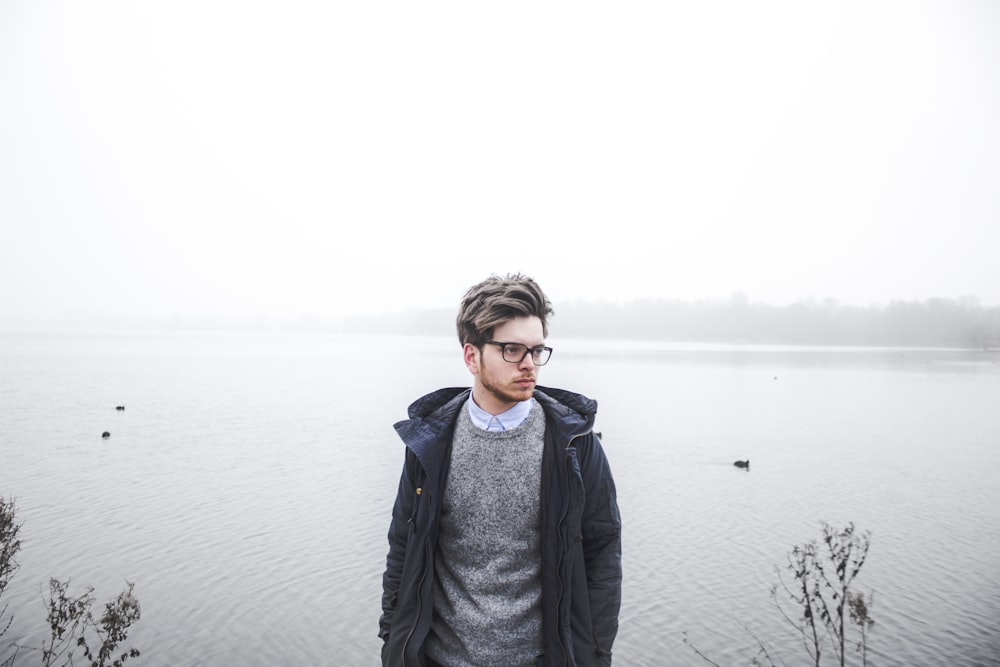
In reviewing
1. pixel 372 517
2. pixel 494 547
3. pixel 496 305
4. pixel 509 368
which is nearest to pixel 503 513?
pixel 494 547

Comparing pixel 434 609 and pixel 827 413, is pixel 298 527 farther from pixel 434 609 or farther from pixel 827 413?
pixel 827 413

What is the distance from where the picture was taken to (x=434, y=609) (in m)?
2.88

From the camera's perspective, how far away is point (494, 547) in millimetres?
2736

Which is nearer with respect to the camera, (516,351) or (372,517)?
(516,351)

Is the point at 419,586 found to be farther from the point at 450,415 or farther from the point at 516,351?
the point at 516,351

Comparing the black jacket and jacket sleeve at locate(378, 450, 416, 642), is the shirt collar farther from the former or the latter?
jacket sleeve at locate(378, 450, 416, 642)

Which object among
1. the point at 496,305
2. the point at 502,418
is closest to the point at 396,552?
the point at 502,418

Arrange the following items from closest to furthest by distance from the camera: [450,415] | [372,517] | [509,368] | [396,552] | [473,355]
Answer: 1. [509,368]
2. [473,355]
3. [450,415]
4. [396,552]
5. [372,517]

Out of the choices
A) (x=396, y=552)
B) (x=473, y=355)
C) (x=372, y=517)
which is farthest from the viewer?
(x=372, y=517)

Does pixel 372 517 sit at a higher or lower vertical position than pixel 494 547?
lower

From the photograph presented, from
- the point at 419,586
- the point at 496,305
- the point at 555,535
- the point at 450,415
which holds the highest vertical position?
the point at 496,305

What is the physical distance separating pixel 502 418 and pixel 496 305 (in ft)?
1.69

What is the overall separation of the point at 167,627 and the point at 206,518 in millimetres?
5570

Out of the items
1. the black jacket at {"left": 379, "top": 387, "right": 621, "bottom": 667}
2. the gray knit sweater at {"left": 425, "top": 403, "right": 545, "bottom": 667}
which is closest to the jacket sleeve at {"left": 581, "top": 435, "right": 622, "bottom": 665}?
the black jacket at {"left": 379, "top": 387, "right": 621, "bottom": 667}
